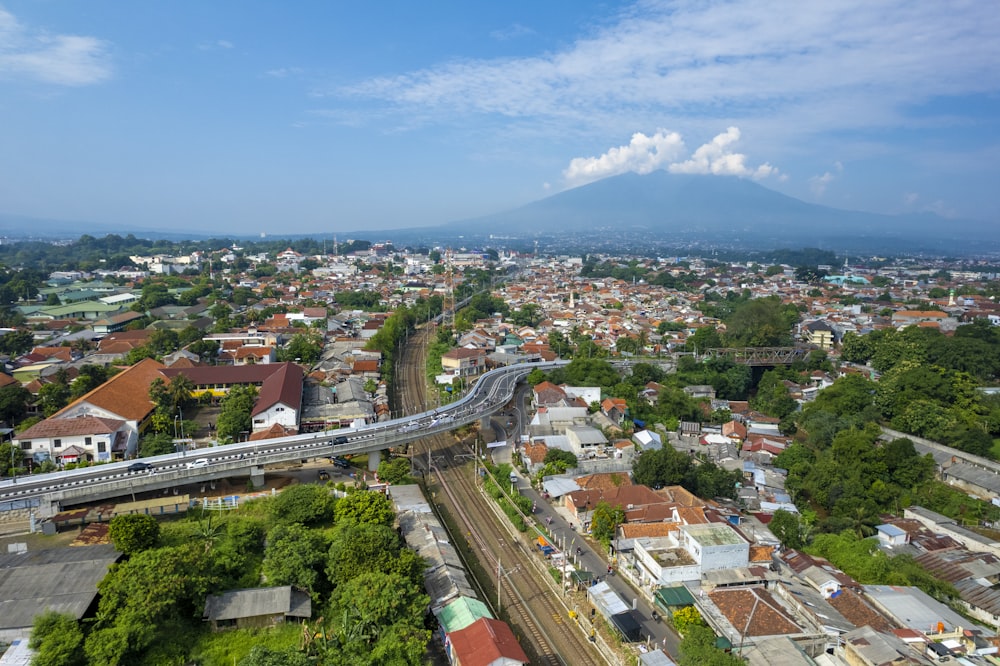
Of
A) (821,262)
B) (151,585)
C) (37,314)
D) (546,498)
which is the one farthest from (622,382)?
(821,262)

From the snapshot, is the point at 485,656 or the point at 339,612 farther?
the point at 339,612

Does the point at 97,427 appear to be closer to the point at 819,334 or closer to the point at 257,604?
the point at 257,604

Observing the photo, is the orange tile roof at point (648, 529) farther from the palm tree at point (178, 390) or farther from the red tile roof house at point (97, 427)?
the palm tree at point (178, 390)

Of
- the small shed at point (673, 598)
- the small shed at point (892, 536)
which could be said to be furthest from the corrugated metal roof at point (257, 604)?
the small shed at point (892, 536)

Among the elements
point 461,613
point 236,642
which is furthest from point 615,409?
point 236,642

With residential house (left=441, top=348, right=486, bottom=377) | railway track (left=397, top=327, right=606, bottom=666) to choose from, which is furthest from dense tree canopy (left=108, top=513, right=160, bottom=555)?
residential house (left=441, top=348, right=486, bottom=377)

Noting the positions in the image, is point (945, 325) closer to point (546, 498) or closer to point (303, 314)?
point (546, 498)

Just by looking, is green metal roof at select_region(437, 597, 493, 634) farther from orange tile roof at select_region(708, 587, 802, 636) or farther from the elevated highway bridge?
the elevated highway bridge
